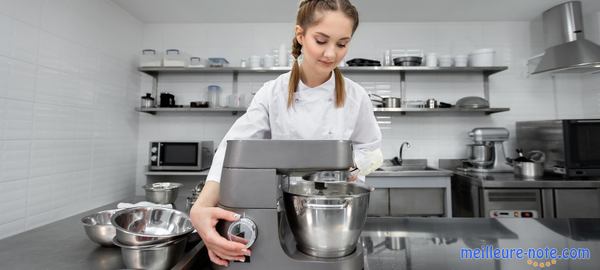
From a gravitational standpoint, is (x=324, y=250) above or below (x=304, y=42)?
below

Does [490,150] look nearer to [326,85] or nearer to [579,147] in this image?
[579,147]

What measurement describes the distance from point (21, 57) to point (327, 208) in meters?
2.08

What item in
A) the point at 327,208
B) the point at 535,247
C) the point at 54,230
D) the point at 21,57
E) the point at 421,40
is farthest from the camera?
the point at 421,40

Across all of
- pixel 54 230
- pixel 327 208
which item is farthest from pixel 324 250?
pixel 54 230

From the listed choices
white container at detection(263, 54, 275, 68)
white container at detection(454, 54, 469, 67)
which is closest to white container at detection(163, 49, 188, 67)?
white container at detection(263, 54, 275, 68)

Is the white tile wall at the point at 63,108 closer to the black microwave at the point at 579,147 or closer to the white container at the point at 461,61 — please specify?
the white container at the point at 461,61

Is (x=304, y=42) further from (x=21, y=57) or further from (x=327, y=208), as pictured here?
(x=21, y=57)

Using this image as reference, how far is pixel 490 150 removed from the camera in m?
2.40

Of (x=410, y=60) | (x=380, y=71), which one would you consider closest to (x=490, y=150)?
(x=410, y=60)

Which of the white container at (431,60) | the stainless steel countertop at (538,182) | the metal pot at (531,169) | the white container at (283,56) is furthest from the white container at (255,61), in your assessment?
the metal pot at (531,169)

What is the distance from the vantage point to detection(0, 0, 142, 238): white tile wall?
5.11 feet

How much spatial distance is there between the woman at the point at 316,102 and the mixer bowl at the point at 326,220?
7.6 inches

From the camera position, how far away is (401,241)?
82 centimetres

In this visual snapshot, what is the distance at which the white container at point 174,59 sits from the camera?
8.65ft
